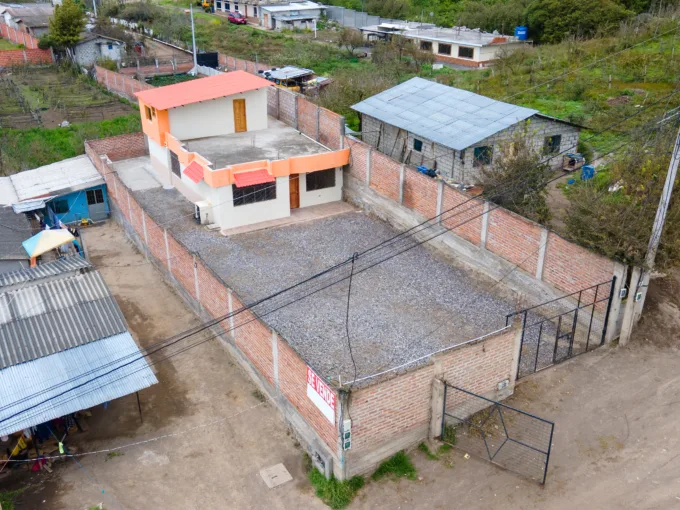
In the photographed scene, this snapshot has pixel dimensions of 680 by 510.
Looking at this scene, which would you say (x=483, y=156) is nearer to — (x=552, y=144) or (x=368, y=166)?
(x=552, y=144)

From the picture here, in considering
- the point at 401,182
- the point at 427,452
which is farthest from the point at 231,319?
the point at 401,182

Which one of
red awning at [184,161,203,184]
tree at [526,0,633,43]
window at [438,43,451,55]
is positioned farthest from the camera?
window at [438,43,451,55]

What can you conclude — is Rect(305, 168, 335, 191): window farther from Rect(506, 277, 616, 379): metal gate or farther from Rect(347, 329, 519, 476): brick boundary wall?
Rect(347, 329, 519, 476): brick boundary wall

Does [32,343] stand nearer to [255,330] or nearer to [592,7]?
[255,330]

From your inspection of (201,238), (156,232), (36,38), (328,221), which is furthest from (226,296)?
(36,38)

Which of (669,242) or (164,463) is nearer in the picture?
(164,463)

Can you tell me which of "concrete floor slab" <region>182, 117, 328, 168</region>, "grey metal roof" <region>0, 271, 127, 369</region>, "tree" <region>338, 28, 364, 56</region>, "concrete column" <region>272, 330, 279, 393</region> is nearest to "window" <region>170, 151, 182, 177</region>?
"concrete floor slab" <region>182, 117, 328, 168</region>
